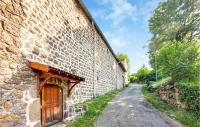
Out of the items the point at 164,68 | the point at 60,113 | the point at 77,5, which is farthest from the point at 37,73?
the point at 164,68

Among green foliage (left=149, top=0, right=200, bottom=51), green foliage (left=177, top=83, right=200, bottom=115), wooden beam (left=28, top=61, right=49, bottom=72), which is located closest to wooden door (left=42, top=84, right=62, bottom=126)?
wooden beam (left=28, top=61, right=49, bottom=72)

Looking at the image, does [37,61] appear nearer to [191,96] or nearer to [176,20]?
[191,96]

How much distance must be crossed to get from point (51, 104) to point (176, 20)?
59.8 ft

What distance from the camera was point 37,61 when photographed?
17.0 feet

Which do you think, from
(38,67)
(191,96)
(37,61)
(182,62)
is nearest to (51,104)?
(37,61)

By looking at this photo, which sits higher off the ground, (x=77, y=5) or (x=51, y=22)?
(x=77, y=5)

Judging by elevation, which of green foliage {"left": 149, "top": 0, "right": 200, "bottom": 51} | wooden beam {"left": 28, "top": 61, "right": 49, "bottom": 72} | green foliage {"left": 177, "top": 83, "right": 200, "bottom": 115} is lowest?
green foliage {"left": 177, "top": 83, "right": 200, "bottom": 115}

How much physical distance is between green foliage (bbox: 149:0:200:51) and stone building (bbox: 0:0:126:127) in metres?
14.3

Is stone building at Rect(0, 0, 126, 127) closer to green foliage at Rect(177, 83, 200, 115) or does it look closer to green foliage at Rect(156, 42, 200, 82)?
green foliage at Rect(177, 83, 200, 115)

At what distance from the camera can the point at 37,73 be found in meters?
4.91

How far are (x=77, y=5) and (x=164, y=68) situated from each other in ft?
20.6

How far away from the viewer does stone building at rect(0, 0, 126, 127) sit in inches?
150

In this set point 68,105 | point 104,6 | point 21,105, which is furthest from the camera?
point 104,6

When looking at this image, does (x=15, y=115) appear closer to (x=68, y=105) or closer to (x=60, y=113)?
(x=60, y=113)
